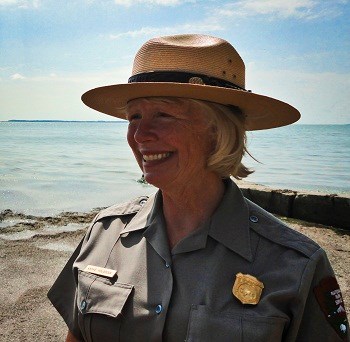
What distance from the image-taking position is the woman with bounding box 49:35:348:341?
66.0 inches

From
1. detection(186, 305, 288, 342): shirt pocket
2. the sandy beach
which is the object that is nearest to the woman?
detection(186, 305, 288, 342): shirt pocket

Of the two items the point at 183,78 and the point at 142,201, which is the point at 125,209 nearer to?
the point at 142,201

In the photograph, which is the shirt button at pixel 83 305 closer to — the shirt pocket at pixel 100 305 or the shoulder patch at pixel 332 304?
the shirt pocket at pixel 100 305

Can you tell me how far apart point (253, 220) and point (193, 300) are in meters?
0.46

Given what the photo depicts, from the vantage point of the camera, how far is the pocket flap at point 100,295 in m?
1.86

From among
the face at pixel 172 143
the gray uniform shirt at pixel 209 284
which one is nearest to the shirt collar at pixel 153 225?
the gray uniform shirt at pixel 209 284

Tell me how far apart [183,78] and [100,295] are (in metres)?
1.03

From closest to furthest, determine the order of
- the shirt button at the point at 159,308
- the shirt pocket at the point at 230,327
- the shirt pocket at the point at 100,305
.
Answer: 1. the shirt pocket at the point at 230,327
2. the shirt button at the point at 159,308
3. the shirt pocket at the point at 100,305

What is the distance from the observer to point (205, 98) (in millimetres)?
1931

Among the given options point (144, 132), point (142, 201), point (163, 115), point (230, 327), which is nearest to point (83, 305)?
point (142, 201)

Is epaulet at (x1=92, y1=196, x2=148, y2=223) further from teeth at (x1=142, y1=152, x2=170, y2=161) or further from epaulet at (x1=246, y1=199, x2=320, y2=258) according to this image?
epaulet at (x1=246, y1=199, x2=320, y2=258)

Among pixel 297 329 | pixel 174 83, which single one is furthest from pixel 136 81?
pixel 297 329

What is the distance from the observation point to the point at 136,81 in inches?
79.6

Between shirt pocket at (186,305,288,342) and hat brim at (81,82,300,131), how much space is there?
0.88 meters
